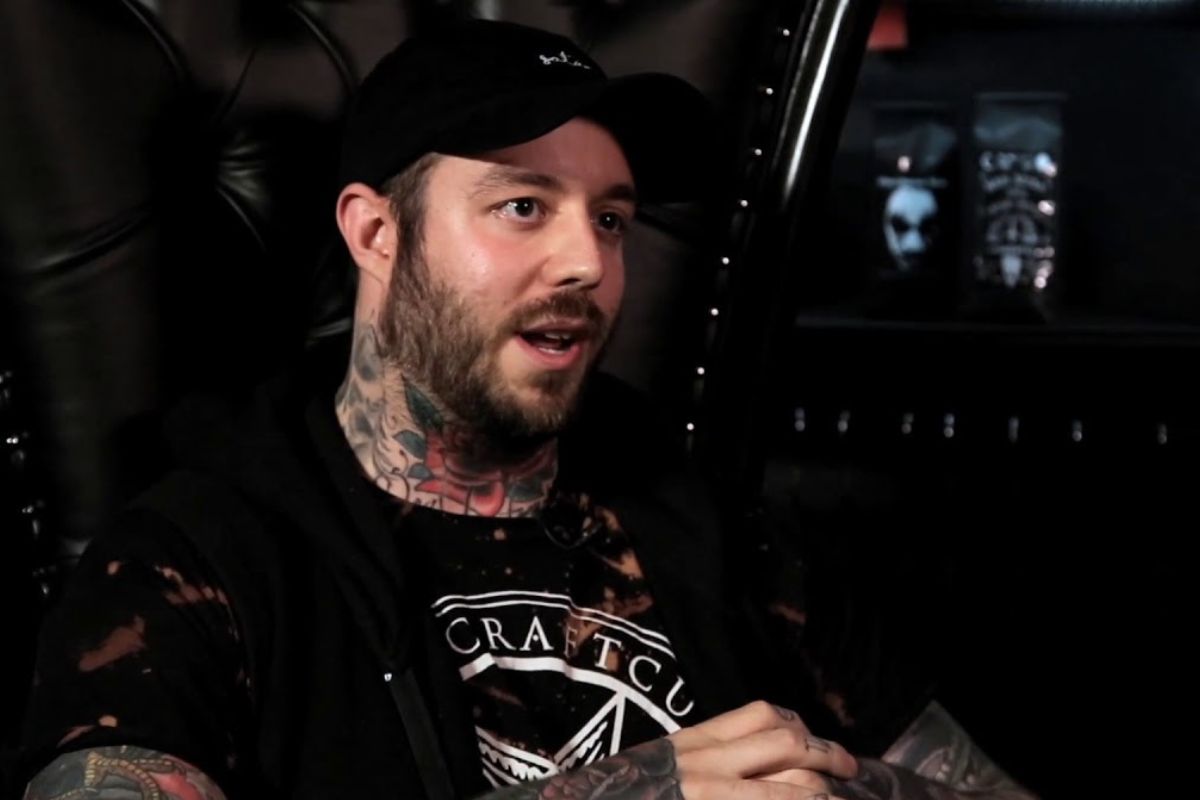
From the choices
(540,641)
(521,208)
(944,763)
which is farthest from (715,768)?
(521,208)

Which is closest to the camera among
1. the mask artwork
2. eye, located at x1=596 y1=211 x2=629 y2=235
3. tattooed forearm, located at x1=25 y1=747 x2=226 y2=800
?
tattooed forearm, located at x1=25 y1=747 x2=226 y2=800

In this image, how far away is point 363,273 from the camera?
1424mm

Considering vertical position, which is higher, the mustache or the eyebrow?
the eyebrow

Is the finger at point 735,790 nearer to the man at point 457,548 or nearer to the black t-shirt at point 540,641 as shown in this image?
the man at point 457,548

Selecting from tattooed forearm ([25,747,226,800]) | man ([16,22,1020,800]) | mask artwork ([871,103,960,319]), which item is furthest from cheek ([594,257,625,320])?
mask artwork ([871,103,960,319])

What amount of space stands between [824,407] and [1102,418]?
0.98 feet

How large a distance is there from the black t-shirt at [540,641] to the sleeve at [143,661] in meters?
0.16

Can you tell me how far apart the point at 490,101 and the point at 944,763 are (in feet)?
2.08

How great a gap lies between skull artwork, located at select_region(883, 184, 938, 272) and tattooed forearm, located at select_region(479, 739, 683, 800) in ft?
3.41

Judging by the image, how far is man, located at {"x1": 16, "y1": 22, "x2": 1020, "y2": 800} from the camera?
3.91 ft

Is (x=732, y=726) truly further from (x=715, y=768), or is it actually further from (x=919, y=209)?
(x=919, y=209)

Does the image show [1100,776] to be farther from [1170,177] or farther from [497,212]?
[497,212]

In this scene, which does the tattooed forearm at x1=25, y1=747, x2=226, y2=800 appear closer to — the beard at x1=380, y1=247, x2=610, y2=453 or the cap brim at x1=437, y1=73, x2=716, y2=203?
the beard at x1=380, y1=247, x2=610, y2=453

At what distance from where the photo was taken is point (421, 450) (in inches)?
54.2
